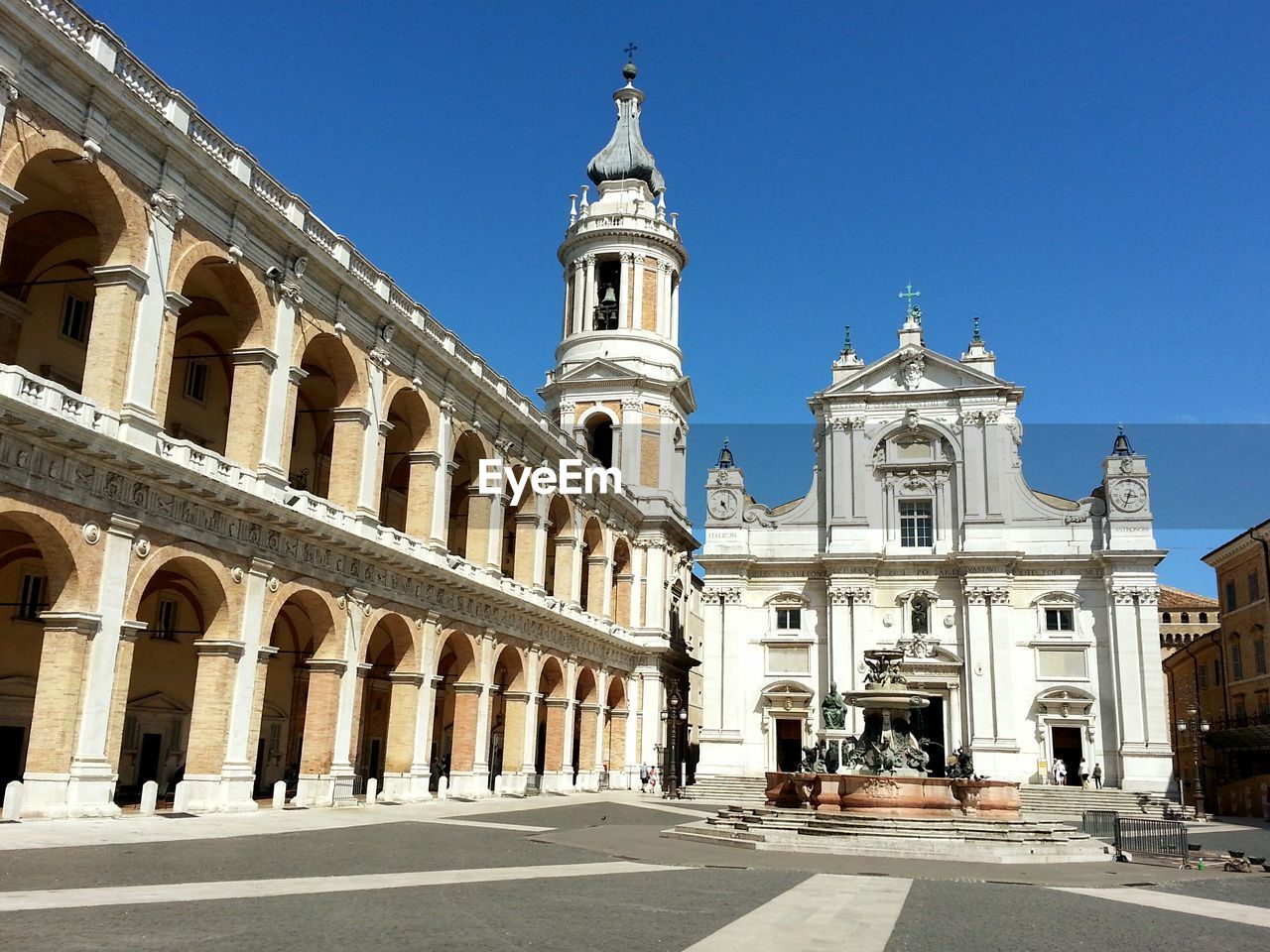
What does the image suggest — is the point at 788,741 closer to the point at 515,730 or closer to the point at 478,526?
the point at 515,730

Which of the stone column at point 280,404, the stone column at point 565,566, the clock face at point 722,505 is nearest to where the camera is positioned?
the stone column at point 280,404

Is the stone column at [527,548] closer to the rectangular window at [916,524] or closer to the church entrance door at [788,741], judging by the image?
the church entrance door at [788,741]

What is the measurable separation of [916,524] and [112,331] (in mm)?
38119

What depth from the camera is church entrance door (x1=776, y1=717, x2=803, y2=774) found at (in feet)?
167

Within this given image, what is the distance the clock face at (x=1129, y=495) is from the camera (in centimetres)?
4959

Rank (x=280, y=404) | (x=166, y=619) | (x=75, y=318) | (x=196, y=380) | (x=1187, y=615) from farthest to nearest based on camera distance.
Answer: (x=1187, y=615) < (x=196, y=380) < (x=166, y=619) < (x=280, y=404) < (x=75, y=318)

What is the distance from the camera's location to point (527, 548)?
44.2m

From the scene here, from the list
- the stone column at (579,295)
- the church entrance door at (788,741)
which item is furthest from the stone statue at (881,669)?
the stone column at (579,295)

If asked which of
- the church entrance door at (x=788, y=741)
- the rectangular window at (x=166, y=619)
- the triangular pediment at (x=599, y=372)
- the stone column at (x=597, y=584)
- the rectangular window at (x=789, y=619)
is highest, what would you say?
the triangular pediment at (x=599, y=372)

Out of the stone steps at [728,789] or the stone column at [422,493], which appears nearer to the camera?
the stone column at [422,493]

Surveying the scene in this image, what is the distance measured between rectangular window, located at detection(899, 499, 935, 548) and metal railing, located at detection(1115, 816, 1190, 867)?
27213mm

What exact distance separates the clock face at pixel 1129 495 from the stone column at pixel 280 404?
119 ft

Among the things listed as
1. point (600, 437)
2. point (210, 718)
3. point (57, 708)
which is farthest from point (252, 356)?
point (600, 437)

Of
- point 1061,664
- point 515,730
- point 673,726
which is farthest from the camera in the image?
point 673,726
